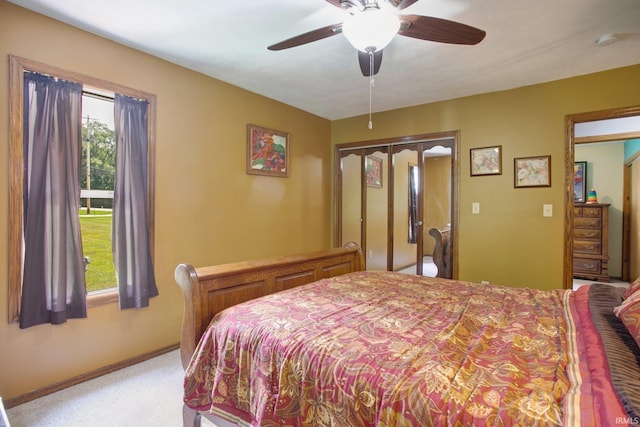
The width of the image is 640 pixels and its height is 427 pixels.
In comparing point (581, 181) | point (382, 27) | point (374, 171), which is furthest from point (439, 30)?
point (581, 181)

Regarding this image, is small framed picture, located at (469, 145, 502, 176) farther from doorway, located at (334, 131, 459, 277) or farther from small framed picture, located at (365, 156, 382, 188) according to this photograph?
small framed picture, located at (365, 156, 382, 188)

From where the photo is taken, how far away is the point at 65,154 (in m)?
2.22

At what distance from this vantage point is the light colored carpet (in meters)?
1.90

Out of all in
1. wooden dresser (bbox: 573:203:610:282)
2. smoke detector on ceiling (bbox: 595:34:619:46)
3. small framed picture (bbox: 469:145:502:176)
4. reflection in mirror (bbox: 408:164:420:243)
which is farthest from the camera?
wooden dresser (bbox: 573:203:610:282)

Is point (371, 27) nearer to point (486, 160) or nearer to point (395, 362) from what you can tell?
point (395, 362)

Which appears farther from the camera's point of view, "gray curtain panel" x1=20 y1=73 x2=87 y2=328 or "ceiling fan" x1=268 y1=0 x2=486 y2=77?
"gray curtain panel" x1=20 y1=73 x2=87 y2=328

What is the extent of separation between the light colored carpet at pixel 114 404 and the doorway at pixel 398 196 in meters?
2.88

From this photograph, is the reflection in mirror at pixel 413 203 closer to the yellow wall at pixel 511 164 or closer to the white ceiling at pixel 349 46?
the yellow wall at pixel 511 164

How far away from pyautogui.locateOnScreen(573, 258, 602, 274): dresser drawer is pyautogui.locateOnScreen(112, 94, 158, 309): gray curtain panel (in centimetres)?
597

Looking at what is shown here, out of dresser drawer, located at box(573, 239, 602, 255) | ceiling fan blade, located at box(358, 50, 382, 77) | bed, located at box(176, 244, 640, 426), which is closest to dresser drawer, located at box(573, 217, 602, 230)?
dresser drawer, located at box(573, 239, 602, 255)

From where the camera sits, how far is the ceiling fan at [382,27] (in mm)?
1504

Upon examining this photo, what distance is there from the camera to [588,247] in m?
5.03

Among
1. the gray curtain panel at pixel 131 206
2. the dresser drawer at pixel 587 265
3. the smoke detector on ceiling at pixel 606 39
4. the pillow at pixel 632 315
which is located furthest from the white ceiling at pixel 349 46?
the dresser drawer at pixel 587 265

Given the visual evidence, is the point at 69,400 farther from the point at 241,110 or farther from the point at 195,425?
the point at 241,110
